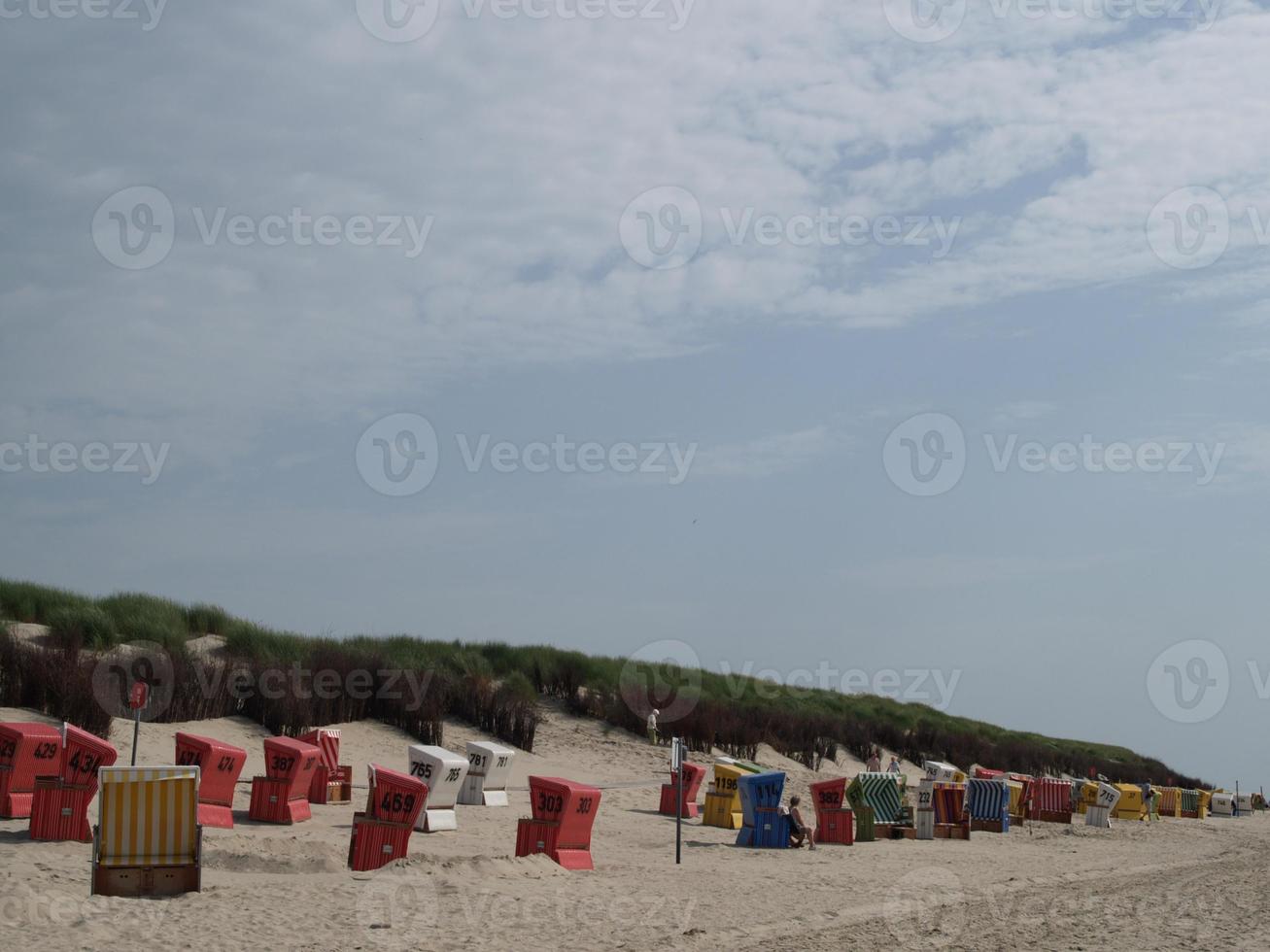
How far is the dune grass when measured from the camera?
28938 mm

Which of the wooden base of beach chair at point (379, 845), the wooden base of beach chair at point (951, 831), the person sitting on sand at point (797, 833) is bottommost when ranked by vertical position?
the wooden base of beach chair at point (951, 831)

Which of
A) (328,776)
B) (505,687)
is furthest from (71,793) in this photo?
(505,687)

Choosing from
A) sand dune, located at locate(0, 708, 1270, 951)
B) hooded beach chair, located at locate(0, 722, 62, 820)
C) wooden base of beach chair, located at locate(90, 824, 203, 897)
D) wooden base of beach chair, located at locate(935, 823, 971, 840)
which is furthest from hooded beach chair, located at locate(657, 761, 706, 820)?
wooden base of beach chair, located at locate(90, 824, 203, 897)

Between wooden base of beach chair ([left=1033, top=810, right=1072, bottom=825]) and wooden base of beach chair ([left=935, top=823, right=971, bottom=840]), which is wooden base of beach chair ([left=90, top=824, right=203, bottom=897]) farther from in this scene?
wooden base of beach chair ([left=1033, top=810, right=1072, bottom=825])

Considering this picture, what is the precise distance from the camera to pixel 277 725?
26.3 m

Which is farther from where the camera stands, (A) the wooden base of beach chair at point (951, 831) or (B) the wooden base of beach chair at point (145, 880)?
(A) the wooden base of beach chair at point (951, 831)

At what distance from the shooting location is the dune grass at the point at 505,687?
28.9 metres

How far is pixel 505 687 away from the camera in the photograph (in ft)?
114

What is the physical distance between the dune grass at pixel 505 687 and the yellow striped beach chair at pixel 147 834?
45.7ft

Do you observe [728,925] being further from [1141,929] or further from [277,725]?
[277,725]

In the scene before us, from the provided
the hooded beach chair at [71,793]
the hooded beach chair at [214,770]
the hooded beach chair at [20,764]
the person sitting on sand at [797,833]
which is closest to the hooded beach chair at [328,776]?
the hooded beach chair at [214,770]

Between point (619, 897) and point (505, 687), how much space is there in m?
20.9

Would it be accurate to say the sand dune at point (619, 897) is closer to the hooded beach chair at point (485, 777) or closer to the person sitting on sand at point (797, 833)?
the person sitting on sand at point (797, 833)

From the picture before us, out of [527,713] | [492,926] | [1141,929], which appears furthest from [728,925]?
[527,713]
